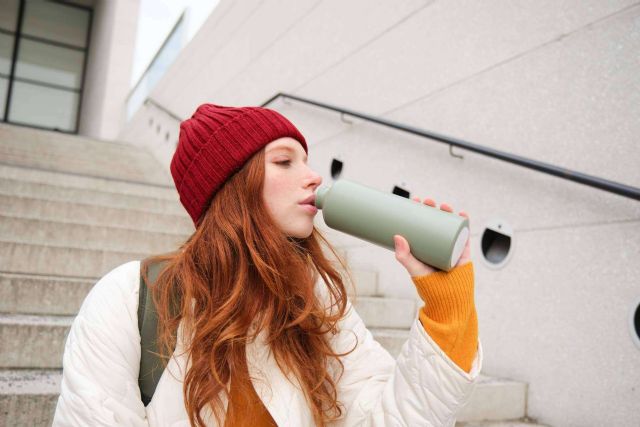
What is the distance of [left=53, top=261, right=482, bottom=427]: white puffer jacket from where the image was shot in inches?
34.6

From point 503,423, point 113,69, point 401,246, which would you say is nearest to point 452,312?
point 401,246

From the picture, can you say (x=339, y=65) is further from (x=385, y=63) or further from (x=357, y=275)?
(x=357, y=275)

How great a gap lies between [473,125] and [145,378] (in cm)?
197

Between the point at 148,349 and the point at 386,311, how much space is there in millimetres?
1757

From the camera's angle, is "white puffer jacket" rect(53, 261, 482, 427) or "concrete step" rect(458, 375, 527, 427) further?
"concrete step" rect(458, 375, 527, 427)

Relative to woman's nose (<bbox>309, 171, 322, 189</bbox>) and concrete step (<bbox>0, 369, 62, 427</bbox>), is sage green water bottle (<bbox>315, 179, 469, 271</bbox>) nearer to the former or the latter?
woman's nose (<bbox>309, 171, 322, 189</bbox>)

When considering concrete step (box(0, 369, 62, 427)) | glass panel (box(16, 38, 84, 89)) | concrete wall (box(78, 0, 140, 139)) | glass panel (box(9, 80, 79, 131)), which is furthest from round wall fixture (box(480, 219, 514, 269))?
glass panel (box(16, 38, 84, 89))

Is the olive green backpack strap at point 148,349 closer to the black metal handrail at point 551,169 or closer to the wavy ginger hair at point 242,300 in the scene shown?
the wavy ginger hair at point 242,300

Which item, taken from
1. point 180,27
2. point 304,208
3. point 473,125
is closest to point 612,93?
point 473,125

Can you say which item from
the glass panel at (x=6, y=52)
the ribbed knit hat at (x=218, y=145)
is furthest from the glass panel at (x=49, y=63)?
the ribbed knit hat at (x=218, y=145)

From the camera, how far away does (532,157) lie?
6.98 ft

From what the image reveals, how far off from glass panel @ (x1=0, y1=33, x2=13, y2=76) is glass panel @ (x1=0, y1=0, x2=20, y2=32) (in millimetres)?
235

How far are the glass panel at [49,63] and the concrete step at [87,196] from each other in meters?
10.3

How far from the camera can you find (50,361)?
180cm
